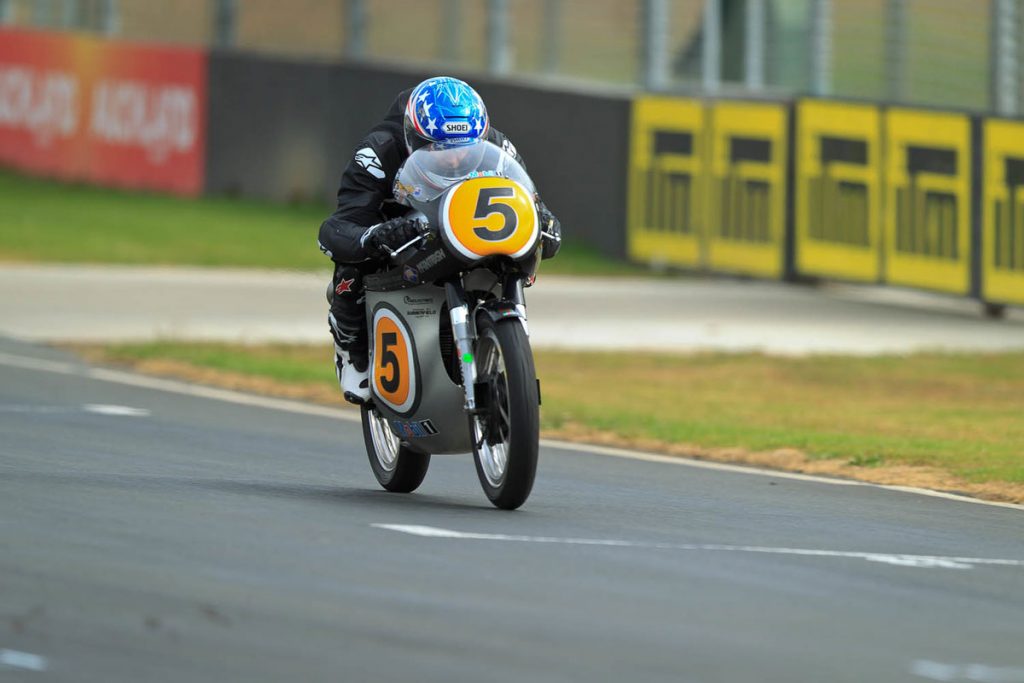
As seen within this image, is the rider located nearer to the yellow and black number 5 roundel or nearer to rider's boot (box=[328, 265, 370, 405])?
rider's boot (box=[328, 265, 370, 405])

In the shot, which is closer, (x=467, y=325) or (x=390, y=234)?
(x=467, y=325)

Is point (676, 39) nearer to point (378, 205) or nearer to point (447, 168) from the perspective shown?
point (378, 205)

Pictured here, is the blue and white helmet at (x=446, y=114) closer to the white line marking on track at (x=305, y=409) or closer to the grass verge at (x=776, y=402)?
the white line marking on track at (x=305, y=409)

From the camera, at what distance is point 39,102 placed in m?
34.1

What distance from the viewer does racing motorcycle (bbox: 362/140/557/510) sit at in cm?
866

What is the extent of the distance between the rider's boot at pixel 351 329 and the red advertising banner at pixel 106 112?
2157 centimetres

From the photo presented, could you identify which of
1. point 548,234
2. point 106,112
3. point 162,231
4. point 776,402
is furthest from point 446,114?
point 106,112

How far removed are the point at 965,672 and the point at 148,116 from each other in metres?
26.4

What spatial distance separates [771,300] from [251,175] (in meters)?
11.4

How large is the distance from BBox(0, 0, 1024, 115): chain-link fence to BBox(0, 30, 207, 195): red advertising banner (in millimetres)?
1067

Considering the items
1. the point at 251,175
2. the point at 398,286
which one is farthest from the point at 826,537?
the point at 251,175

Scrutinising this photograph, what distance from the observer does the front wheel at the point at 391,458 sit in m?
9.87

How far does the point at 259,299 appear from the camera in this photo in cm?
2020

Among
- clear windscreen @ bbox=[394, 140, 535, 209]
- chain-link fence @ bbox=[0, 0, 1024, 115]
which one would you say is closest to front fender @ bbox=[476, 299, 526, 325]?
clear windscreen @ bbox=[394, 140, 535, 209]
